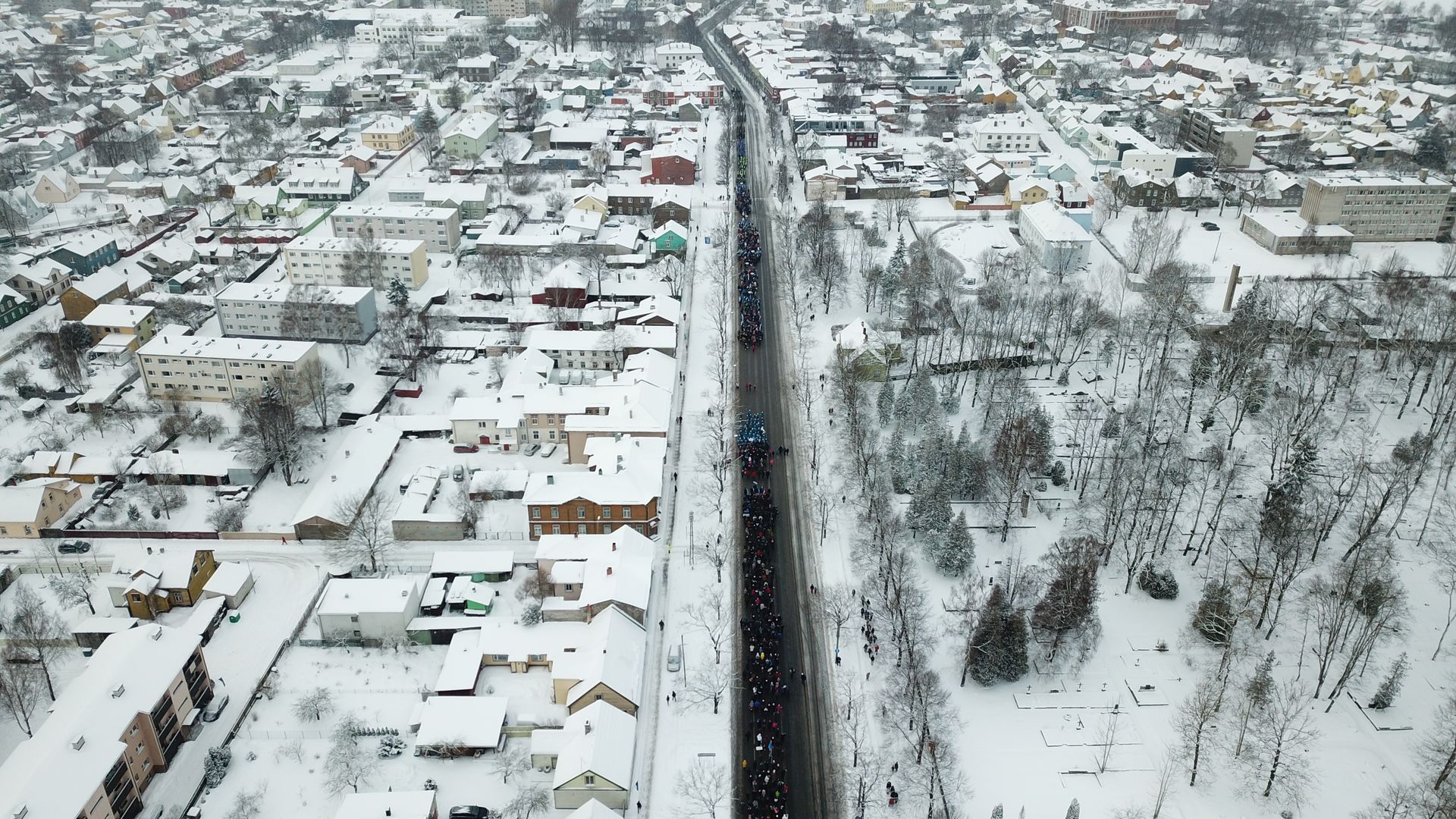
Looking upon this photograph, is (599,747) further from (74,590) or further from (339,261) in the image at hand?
(339,261)

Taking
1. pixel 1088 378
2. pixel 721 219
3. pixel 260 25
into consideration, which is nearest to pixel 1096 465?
pixel 1088 378

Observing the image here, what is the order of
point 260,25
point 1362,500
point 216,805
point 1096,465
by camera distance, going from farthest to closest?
point 260,25 < point 1096,465 < point 1362,500 < point 216,805

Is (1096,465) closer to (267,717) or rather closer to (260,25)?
(267,717)

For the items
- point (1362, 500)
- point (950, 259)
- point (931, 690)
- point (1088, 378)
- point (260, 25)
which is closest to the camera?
point (931, 690)

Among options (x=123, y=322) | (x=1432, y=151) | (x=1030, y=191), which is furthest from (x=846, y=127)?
(x=123, y=322)

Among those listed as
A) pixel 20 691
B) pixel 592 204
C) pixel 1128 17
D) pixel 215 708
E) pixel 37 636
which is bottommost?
pixel 215 708

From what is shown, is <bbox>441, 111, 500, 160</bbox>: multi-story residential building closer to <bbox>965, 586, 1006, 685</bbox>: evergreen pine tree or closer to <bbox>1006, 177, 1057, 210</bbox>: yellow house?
<bbox>1006, 177, 1057, 210</bbox>: yellow house

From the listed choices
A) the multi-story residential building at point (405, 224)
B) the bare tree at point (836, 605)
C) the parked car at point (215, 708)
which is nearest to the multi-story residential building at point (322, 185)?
the multi-story residential building at point (405, 224)

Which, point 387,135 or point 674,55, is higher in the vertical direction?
point 674,55
